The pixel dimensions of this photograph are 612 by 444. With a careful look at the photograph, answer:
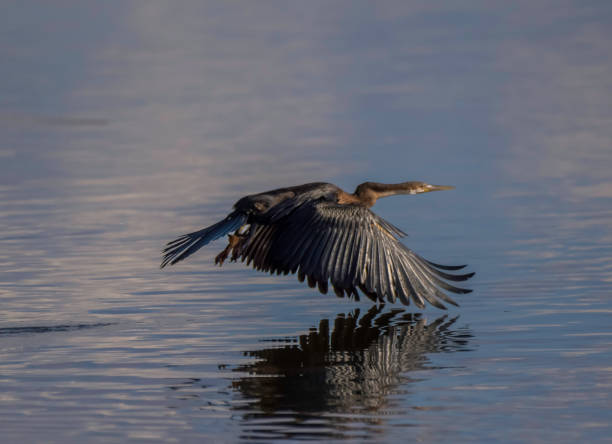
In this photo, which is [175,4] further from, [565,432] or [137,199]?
[565,432]

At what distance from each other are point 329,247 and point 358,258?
28 cm

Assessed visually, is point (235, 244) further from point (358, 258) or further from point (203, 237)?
point (358, 258)

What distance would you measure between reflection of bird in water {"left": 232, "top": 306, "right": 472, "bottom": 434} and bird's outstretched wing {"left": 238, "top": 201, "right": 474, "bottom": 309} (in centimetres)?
29

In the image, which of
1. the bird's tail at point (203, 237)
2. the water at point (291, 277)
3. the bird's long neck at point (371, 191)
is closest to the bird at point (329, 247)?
the bird's tail at point (203, 237)

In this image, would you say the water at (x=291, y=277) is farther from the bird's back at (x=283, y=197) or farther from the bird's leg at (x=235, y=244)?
the bird's back at (x=283, y=197)

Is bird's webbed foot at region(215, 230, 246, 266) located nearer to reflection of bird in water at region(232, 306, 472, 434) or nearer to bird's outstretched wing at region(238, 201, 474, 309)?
bird's outstretched wing at region(238, 201, 474, 309)

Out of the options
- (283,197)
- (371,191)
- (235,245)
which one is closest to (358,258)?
(283,197)

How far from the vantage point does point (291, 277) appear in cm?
1223

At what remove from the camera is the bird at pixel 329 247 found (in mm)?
9781

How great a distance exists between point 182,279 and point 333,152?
25.4ft

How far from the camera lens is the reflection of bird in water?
776 centimetres

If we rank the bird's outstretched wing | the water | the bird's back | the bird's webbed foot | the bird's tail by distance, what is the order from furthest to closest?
the bird's webbed foot
the bird's back
the bird's tail
the bird's outstretched wing
the water

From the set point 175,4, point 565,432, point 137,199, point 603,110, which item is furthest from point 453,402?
point 175,4

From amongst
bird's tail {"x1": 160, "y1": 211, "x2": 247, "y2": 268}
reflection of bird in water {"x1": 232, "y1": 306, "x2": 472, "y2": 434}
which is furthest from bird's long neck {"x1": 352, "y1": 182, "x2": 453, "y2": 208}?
bird's tail {"x1": 160, "y1": 211, "x2": 247, "y2": 268}
